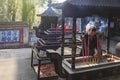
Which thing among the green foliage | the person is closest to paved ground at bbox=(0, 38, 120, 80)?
the person

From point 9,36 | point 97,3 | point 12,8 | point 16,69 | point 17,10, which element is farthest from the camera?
point 17,10

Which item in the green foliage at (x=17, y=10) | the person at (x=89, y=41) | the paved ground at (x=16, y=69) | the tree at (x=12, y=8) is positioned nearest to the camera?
the person at (x=89, y=41)

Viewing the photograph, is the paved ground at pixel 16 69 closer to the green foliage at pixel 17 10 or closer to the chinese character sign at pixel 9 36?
the chinese character sign at pixel 9 36

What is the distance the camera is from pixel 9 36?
59.9 feet

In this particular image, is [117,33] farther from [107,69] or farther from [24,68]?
[107,69]

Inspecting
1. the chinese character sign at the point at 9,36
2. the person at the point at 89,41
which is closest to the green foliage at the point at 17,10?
the chinese character sign at the point at 9,36

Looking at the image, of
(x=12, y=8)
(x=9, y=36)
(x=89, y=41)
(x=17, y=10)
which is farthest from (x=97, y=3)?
(x=17, y=10)

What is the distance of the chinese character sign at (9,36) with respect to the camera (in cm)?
1820

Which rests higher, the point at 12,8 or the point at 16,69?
the point at 12,8

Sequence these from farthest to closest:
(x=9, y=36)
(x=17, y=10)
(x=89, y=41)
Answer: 1. (x=17, y=10)
2. (x=9, y=36)
3. (x=89, y=41)

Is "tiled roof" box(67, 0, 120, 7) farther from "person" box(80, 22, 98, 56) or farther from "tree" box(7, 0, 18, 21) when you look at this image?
"tree" box(7, 0, 18, 21)

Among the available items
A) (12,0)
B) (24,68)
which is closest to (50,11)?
(24,68)

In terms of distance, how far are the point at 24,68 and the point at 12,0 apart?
14.0m

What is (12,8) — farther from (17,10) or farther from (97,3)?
(97,3)
